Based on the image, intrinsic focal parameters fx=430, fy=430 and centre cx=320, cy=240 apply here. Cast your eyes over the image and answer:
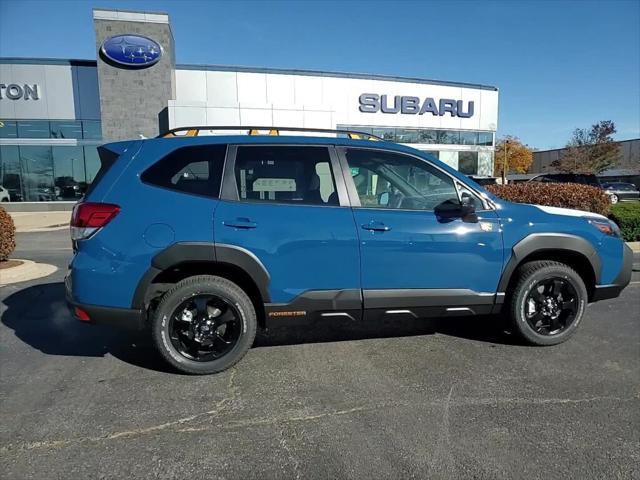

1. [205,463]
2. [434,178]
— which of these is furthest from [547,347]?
[205,463]

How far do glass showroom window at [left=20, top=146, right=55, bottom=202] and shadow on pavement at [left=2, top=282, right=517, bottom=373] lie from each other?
69.5 feet

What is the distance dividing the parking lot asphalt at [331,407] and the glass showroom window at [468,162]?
25285 mm

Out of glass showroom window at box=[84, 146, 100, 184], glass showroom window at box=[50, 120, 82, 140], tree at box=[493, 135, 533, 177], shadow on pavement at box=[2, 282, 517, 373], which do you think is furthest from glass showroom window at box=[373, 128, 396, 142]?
tree at box=[493, 135, 533, 177]

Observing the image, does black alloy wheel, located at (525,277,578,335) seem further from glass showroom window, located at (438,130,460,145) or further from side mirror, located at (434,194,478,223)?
glass showroom window, located at (438,130,460,145)

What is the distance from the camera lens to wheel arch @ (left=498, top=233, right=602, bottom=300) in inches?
150

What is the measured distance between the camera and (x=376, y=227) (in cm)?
351

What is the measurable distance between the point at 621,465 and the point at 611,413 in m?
0.62


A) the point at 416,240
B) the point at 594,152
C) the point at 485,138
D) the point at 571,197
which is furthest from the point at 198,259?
the point at 594,152

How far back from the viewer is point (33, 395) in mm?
3150

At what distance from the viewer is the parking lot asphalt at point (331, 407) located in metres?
2.40

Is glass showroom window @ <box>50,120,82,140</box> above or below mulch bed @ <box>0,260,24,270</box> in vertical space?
above

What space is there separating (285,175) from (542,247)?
7.76ft

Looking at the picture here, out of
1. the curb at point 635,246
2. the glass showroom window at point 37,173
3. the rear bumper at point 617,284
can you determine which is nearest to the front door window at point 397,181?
the rear bumper at point 617,284

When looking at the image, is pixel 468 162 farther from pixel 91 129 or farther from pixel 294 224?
pixel 294 224
